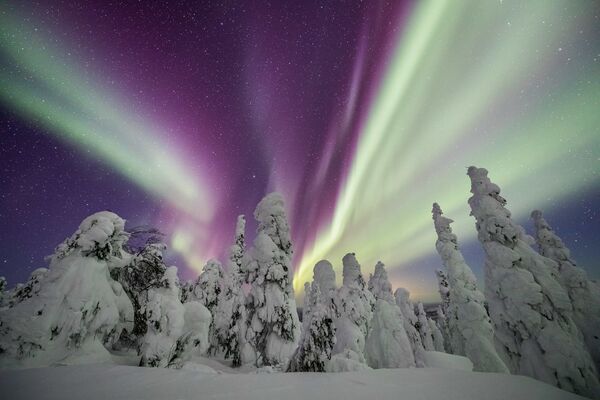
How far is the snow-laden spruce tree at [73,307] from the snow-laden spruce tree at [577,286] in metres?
23.9

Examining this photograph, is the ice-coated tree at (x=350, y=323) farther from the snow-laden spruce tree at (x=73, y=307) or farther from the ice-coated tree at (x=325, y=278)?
the snow-laden spruce tree at (x=73, y=307)

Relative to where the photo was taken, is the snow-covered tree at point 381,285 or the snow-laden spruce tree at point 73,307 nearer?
the snow-laden spruce tree at point 73,307

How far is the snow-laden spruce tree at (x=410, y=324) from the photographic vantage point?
2512 cm

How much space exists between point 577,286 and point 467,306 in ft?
23.7

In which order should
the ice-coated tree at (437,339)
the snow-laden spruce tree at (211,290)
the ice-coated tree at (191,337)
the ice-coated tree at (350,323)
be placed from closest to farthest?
the ice-coated tree at (191,337)
the ice-coated tree at (350,323)
the snow-laden spruce tree at (211,290)
the ice-coated tree at (437,339)

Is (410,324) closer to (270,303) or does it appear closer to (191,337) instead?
(270,303)

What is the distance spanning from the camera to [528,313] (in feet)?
37.6

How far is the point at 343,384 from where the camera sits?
14.8 ft

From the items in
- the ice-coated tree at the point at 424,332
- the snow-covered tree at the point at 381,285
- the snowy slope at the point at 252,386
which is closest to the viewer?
the snowy slope at the point at 252,386

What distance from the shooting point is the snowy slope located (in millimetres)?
3811

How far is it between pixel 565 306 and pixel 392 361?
465 inches

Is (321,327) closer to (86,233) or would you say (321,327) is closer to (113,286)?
(113,286)

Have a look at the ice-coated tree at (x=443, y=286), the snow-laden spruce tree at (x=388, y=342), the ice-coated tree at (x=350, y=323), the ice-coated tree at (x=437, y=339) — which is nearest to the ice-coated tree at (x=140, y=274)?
the ice-coated tree at (x=350, y=323)

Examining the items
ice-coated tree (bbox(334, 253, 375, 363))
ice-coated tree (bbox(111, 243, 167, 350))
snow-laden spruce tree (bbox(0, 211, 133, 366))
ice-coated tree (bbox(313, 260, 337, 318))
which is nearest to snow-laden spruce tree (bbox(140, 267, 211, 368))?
ice-coated tree (bbox(111, 243, 167, 350))
